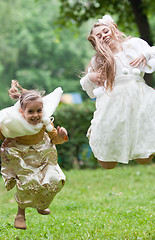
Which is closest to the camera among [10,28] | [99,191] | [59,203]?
[59,203]

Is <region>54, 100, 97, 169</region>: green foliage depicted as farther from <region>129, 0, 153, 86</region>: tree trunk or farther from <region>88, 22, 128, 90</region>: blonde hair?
<region>88, 22, 128, 90</region>: blonde hair

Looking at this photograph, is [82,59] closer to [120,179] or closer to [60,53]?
[60,53]

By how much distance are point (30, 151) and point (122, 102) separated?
1167mm

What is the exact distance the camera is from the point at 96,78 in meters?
4.46

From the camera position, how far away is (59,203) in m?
7.13

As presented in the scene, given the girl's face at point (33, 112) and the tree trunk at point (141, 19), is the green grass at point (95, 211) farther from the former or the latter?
the tree trunk at point (141, 19)

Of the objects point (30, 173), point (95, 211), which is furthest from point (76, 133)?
point (30, 173)

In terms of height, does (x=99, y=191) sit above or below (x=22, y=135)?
below

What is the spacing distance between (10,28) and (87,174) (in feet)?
85.0

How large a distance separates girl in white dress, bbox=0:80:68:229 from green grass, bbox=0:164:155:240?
88 centimetres

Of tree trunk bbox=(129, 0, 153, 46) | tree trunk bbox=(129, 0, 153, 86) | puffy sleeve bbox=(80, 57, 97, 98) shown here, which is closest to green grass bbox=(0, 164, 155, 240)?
puffy sleeve bbox=(80, 57, 97, 98)

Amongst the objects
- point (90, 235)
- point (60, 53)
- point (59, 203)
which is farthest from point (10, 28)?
point (90, 235)

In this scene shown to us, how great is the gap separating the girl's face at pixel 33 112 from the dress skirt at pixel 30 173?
33 centimetres

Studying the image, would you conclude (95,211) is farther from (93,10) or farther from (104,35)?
(93,10)
